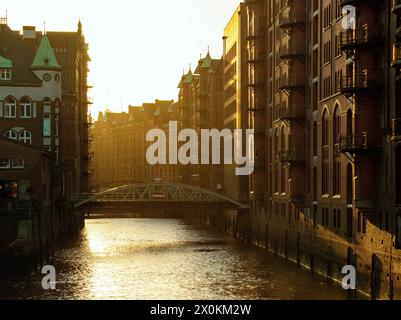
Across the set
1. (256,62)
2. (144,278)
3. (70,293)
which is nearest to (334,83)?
(144,278)

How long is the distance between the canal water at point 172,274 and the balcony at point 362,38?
13684mm

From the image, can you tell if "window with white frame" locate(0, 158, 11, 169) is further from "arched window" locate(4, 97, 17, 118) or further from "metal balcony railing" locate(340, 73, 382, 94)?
"metal balcony railing" locate(340, 73, 382, 94)

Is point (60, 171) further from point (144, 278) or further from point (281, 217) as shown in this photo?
point (144, 278)

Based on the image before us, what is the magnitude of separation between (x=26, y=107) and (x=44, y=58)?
5447mm

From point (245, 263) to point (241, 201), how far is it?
2447 cm

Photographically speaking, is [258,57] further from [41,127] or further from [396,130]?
[396,130]

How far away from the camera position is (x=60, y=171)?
271 feet

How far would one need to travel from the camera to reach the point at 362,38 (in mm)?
46219

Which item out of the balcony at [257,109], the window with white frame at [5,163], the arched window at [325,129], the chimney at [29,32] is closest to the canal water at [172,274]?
the window with white frame at [5,163]

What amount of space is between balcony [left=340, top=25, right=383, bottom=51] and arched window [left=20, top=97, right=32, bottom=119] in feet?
149

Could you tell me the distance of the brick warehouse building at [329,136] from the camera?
44188mm

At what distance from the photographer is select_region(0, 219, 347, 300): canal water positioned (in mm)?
48594

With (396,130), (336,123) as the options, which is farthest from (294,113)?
(396,130)

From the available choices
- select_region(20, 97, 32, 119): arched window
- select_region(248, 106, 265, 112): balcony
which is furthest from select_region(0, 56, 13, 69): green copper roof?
select_region(248, 106, 265, 112): balcony
